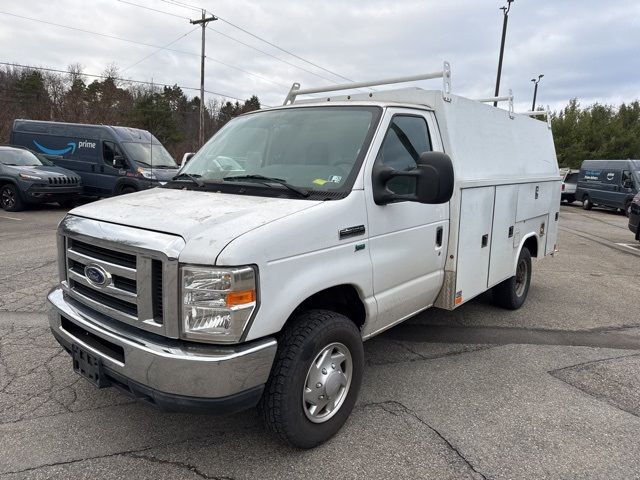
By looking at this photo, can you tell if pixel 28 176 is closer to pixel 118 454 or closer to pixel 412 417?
pixel 118 454

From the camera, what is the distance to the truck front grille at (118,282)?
2479 mm

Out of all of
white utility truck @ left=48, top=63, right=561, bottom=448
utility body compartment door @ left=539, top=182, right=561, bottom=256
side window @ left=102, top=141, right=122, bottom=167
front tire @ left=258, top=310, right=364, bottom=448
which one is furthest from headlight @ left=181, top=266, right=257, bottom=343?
side window @ left=102, top=141, right=122, bottom=167

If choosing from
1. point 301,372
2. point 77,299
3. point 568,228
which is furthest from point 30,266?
point 568,228

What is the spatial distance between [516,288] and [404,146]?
10.1 ft

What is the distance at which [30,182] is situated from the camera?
13.2m

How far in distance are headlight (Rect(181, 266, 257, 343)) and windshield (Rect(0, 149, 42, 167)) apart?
1405 centimetres

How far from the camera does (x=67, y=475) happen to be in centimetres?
266

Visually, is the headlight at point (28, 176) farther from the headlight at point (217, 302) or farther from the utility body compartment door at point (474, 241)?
the headlight at point (217, 302)

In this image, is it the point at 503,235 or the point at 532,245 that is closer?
the point at 503,235

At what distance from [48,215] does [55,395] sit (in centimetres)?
1126

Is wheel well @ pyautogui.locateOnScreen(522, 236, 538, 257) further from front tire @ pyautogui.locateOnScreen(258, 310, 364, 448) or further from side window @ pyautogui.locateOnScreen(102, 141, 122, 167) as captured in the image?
side window @ pyautogui.locateOnScreen(102, 141, 122, 167)

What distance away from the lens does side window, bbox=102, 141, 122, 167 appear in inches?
563

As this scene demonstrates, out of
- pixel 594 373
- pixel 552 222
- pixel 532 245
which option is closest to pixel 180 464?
pixel 594 373

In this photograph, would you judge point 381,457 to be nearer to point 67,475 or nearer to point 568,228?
point 67,475
